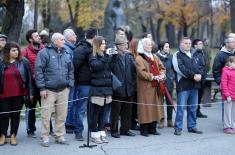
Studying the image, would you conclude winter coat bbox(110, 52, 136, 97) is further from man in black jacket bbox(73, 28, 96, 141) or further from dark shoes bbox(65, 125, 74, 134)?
dark shoes bbox(65, 125, 74, 134)

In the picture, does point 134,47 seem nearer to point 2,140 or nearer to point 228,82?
point 228,82

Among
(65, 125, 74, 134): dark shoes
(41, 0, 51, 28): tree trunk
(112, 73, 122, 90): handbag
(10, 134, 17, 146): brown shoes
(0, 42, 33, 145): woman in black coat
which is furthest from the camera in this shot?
(41, 0, 51, 28): tree trunk

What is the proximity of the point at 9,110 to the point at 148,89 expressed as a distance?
9.43 ft

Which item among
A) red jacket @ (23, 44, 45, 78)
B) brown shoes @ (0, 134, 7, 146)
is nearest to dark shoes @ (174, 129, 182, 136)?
red jacket @ (23, 44, 45, 78)

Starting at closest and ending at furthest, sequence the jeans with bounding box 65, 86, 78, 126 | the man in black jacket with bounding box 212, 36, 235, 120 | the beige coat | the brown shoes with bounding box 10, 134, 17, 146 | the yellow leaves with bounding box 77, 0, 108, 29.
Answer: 1. the brown shoes with bounding box 10, 134, 17, 146
2. the jeans with bounding box 65, 86, 78, 126
3. the beige coat
4. the man in black jacket with bounding box 212, 36, 235, 120
5. the yellow leaves with bounding box 77, 0, 108, 29

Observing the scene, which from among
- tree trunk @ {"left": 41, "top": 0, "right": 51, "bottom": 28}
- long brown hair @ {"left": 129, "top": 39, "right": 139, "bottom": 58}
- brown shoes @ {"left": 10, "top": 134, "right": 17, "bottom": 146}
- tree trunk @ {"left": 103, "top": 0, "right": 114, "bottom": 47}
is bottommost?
brown shoes @ {"left": 10, "top": 134, "right": 17, "bottom": 146}

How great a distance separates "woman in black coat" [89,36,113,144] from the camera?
877cm

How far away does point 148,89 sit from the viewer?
9.63m

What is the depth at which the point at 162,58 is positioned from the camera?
10891 millimetres

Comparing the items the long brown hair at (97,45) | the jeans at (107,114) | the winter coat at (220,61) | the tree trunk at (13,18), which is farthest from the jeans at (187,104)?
the tree trunk at (13,18)

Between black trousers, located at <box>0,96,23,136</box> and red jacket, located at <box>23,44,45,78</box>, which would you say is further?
red jacket, located at <box>23,44,45,78</box>

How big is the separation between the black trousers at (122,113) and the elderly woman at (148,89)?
0.79 ft

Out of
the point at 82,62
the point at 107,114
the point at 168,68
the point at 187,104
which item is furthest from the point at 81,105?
the point at 168,68

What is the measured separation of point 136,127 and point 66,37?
2.55 metres
